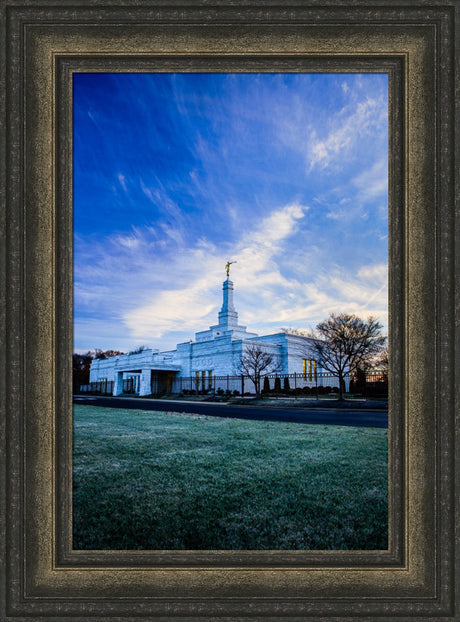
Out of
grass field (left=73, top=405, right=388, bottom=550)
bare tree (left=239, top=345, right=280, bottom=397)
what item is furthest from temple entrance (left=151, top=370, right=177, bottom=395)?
grass field (left=73, top=405, right=388, bottom=550)

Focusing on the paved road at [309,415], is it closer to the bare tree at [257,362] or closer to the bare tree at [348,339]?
the bare tree at [348,339]

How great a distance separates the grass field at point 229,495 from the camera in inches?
91.5

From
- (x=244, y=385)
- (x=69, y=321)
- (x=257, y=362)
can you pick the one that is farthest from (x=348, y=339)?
(x=69, y=321)

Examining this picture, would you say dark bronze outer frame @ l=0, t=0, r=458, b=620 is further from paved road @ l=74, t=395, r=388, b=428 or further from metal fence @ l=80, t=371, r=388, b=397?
metal fence @ l=80, t=371, r=388, b=397

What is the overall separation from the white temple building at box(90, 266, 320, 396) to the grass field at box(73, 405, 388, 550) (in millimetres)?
19090

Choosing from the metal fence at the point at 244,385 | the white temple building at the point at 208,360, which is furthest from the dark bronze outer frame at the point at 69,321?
the white temple building at the point at 208,360

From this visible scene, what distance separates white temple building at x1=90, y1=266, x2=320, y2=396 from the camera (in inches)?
997

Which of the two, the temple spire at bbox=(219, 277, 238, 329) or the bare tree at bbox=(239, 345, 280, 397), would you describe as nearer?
the bare tree at bbox=(239, 345, 280, 397)

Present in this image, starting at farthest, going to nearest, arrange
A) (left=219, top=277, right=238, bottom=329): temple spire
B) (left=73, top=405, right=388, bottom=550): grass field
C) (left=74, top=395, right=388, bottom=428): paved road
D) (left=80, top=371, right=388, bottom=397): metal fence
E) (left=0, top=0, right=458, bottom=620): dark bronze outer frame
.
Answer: (left=219, top=277, right=238, bottom=329): temple spire, (left=80, top=371, right=388, bottom=397): metal fence, (left=74, top=395, right=388, bottom=428): paved road, (left=73, top=405, right=388, bottom=550): grass field, (left=0, top=0, right=458, bottom=620): dark bronze outer frame

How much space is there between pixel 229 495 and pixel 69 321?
2133 mm

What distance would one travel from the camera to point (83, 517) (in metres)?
2.62

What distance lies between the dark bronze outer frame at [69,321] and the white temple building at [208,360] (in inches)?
871

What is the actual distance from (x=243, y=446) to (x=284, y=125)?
467cm

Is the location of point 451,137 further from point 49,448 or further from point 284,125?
point 49,448
